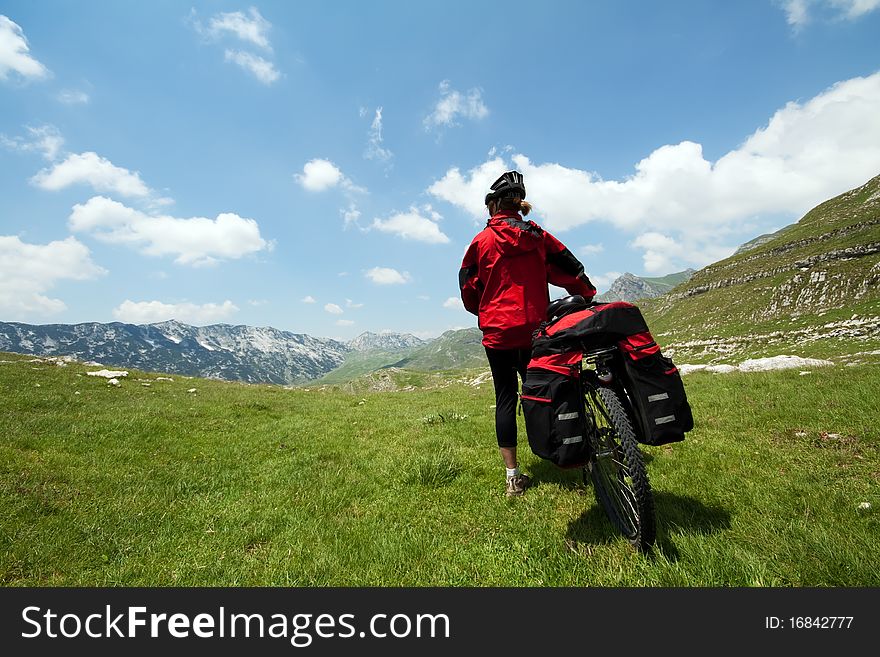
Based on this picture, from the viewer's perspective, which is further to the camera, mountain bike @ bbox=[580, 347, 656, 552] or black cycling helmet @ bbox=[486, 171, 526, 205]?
black cycling helmet @ bbox=[486, 171, 526, 205]

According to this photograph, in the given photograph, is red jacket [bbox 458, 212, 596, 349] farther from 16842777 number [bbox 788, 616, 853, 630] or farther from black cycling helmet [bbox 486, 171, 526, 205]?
16842777 number [bbox 788, 616, 853, 630]

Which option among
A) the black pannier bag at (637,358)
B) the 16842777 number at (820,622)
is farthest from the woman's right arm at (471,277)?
the 16842777 number at (820,622)

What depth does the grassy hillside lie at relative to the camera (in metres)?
43.6

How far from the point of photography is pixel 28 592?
3434 millimetres

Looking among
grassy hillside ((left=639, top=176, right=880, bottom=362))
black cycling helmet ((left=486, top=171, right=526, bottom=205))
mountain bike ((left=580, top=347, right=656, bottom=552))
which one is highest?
grassy hillside ((left=639, top=176, right=880, bottom=362))

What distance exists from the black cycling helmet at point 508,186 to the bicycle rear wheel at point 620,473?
3.11 m

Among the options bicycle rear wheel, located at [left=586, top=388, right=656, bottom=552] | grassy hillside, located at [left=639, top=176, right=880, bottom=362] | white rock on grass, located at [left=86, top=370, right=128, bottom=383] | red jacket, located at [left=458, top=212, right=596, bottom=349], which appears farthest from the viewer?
grassy hillside, located at [left=639, top=176, right=880, bottom=362]

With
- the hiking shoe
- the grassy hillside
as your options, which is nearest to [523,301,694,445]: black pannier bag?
the hiking shoe

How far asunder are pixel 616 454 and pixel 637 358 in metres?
1.15

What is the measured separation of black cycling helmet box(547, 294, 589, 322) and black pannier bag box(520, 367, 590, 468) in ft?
3.36

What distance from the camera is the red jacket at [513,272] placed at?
16.9ft

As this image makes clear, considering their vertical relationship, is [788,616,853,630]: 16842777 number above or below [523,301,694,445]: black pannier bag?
below

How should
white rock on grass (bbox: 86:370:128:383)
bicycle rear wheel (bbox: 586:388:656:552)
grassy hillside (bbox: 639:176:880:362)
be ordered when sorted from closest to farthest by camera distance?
bicycle rear wheel (bbox: 586:388:656:552) → white rock on grass (bbox: 86:370:128:383) → grassy hillside (bbox: 639:176:880:362)

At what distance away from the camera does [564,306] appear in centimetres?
468
